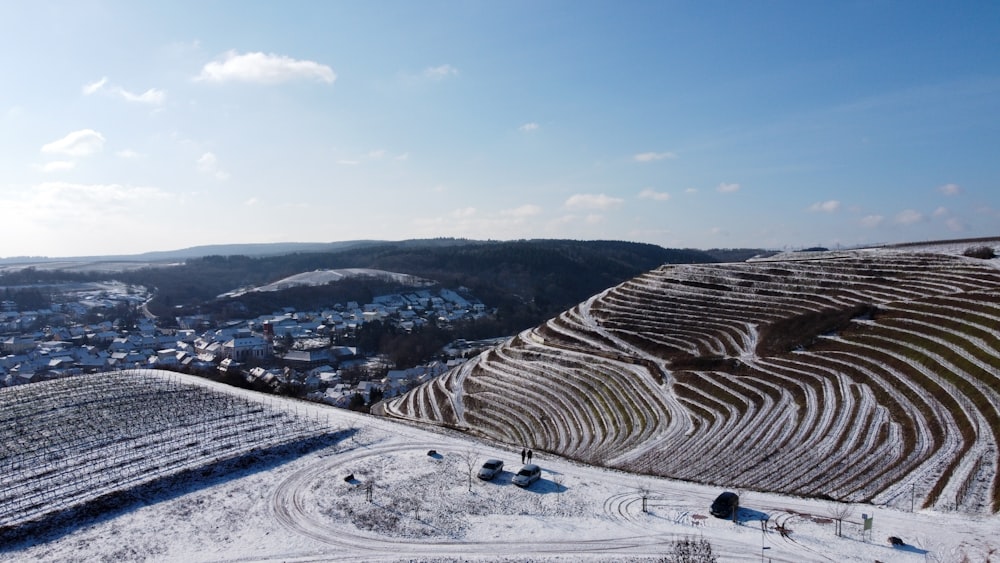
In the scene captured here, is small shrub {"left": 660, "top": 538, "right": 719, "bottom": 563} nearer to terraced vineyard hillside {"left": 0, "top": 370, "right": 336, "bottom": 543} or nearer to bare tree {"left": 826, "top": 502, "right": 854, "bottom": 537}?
bare tree {"left": 826, "top": 502, "right": 854, "bottom": 537}

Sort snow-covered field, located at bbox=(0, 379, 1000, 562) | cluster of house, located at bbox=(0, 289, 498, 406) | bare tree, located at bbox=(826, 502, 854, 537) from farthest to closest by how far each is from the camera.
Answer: cluster of house, located at bbox=(0, 289, 498, 406), bare tree, located at bbox=(826, 502, 854, 537), snow-covered field, located at bbox=(0, 379, 1000, 562)

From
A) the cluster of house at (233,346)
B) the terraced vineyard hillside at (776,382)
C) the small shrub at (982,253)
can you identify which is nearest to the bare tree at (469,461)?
the terraced vineyard hillside at (776,382)

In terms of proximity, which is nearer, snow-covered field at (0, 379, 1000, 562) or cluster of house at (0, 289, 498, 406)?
snow-covered field at (0, 379, 1000, 562)

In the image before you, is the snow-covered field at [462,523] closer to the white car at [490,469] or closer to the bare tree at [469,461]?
the bare tree at [469,461]

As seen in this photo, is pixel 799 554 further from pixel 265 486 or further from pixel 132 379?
pixel 132 379

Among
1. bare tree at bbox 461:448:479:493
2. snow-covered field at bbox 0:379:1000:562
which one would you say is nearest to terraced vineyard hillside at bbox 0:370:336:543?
snow-covered field at bbox 0:379:1000:562

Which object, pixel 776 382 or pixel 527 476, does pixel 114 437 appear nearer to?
pixel 527 476

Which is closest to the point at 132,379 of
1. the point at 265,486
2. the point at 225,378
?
the point at 225,378
